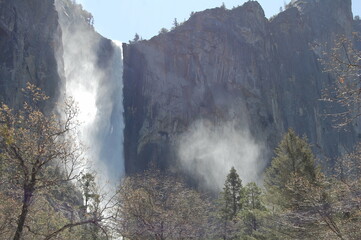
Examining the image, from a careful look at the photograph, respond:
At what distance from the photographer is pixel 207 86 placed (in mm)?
55062

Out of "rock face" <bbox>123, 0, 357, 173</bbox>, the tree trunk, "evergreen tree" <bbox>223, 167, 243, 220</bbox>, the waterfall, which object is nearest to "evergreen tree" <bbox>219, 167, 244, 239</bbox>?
"evergreen tree" <bbox>223, 167, 243, 220</bbox>

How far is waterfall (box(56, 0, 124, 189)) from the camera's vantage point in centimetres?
5000

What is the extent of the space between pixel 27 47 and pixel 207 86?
25718 millimetres

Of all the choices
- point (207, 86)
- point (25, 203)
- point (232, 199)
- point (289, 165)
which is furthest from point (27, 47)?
point (25, 203)

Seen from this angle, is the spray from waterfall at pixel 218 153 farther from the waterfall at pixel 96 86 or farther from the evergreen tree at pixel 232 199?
the evergreen tree at pixel 232 199

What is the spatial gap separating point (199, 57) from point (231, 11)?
35.7 ft

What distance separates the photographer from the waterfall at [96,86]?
50000 mm

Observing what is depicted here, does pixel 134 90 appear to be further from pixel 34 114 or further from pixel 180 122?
pixel 34 114

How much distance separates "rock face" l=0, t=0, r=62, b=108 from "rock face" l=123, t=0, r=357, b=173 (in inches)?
556

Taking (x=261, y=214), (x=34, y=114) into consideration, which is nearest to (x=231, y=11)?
(x=261, y=214)

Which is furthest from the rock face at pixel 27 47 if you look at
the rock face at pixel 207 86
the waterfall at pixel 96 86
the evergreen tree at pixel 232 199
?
the evergreen tree at pixel 232 199

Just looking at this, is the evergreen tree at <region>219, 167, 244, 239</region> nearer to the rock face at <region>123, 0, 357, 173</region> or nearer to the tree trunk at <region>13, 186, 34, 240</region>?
the rock face at <region>123, 0, 357, 173</region>

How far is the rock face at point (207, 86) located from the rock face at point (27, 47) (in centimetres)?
1411

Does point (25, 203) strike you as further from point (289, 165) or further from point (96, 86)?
point (96, 86)
